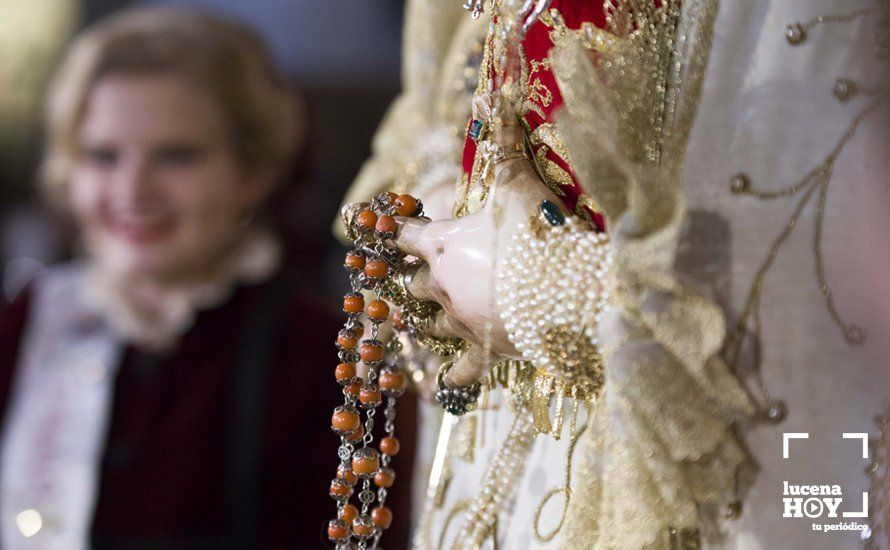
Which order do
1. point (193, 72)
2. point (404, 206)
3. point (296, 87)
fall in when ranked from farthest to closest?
point (296, 87) < point (193, 72) < point (404, 206)

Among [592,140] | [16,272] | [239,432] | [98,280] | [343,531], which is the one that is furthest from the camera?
[16,272]

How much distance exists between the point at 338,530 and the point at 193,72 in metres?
0.85

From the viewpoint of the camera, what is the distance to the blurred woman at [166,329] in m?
1.17

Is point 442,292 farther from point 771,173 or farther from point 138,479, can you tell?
point 138,479

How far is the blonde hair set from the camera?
4.22 feet

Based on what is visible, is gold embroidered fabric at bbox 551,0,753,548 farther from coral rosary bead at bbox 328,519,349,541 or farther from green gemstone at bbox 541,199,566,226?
coral rosary bead at bbox 328,519,349,541

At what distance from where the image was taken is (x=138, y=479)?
1.19m

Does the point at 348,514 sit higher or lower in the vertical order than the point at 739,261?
lower

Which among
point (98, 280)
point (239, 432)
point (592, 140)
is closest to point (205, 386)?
point (239, 432)

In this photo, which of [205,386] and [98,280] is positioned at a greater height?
[98,280]

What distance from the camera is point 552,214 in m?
0.47

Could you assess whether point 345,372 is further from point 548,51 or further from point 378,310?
point 548,51

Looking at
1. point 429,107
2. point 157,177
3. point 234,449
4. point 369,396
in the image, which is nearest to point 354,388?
point 369,396

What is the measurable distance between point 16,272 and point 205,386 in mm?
769
